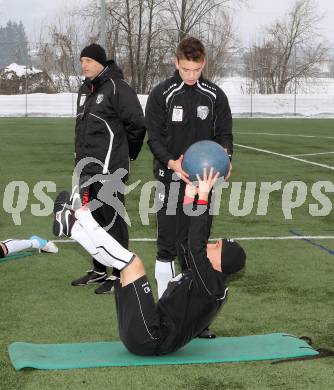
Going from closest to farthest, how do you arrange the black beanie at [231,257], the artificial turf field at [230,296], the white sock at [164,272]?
the artificial turf field at [230,296]
the black beanie at [231,257]
the white sock at [164,272]

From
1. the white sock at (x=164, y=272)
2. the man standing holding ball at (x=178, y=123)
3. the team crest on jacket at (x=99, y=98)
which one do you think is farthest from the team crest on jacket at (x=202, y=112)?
the team crest on jacket at (x=99, y=98)

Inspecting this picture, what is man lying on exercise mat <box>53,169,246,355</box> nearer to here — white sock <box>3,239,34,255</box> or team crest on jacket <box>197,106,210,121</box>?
team crest on jacket <box>197,106,210,121</box>

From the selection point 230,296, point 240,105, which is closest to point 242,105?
point 240,105

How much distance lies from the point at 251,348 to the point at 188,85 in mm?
2091

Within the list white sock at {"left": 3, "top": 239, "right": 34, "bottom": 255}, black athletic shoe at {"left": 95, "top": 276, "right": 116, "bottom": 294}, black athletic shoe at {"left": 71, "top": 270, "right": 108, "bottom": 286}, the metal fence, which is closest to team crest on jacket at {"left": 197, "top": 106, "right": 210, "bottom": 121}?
black athletic shoe at {"left": 95, "top": 276, "right": 116, "bottom": 294}

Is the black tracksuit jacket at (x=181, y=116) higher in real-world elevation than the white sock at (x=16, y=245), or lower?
higher

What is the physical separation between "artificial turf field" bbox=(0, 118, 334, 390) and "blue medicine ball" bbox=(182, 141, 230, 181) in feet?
4.41

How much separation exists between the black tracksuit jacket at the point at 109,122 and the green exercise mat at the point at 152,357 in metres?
2.10

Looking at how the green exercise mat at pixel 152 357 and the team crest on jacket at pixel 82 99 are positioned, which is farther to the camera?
the team crest on jacket at pixel 82 99

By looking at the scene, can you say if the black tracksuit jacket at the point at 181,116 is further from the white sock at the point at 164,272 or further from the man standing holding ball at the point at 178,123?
the white sock at the point at 164,272

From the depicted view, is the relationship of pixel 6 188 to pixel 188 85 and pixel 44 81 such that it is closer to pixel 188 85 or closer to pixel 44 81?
pixel 188 85

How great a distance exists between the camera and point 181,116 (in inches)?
231

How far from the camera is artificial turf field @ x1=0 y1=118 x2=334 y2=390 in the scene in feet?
15.7

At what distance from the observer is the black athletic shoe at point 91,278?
7.24 m
